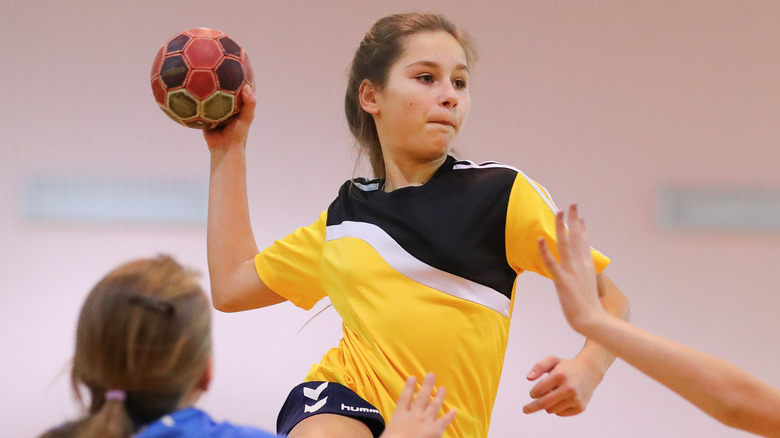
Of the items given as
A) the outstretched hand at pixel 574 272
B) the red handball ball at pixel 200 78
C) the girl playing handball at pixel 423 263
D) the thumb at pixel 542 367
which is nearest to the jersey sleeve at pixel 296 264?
the girl playing handball at pixel 423 263

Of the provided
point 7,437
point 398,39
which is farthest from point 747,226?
point 7,437

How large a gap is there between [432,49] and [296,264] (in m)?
0.64

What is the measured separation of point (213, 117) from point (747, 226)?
3.43 metres

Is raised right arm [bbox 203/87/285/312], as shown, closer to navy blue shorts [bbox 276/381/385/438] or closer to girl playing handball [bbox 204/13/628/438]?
girl playing handball [bbox 204/13/628/438]

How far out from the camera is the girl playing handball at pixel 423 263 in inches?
72.4

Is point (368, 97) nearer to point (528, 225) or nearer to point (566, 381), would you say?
point (528, 225)

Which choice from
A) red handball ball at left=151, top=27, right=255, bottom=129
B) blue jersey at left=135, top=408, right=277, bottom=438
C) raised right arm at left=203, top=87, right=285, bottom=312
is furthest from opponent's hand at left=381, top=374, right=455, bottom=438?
red handball ball at left=151, top=27, right=255, bottom=129

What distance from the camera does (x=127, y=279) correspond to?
→ 4.27ft

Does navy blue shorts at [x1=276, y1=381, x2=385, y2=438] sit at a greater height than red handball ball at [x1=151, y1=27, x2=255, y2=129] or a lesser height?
lesser

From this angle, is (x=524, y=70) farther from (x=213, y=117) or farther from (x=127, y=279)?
(x=127, y=279)

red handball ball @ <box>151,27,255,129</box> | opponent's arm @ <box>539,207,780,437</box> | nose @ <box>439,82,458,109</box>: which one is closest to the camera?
opponent's arm @ <box>539,207,780,437</box>

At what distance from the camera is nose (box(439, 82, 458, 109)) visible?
→ 1984 millimetres

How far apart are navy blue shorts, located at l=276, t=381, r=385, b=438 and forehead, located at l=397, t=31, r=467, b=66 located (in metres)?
0.80

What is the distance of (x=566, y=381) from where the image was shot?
1.79 meters
